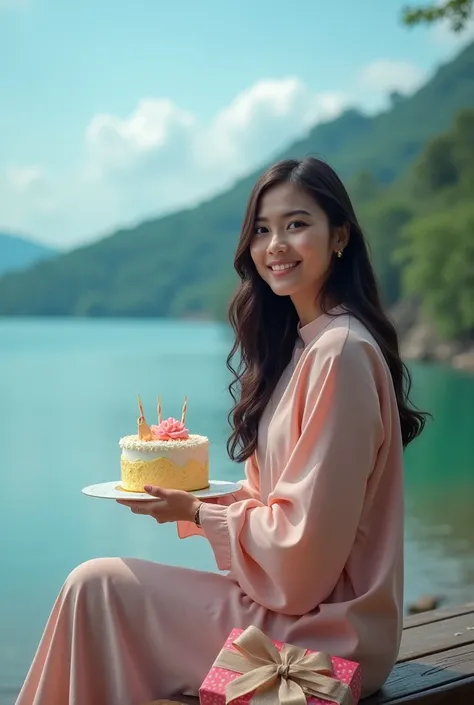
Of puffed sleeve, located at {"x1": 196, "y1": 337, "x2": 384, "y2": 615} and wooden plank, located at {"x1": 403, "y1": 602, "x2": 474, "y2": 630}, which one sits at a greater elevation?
puffed sleeve, located at {"x1": 196, "y1": 337, "x2": 384, "y2": 615}

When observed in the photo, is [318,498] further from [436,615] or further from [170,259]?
[170,259]

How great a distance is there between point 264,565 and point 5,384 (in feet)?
90.5

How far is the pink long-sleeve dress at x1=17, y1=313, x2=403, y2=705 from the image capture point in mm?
2336

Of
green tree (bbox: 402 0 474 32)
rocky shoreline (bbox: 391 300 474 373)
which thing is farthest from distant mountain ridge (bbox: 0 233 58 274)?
green tree (bbox: 402 0 474 32)

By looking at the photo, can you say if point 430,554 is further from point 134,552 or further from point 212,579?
point 212,579

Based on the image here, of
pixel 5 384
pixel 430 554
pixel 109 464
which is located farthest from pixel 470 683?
pixel 5 384

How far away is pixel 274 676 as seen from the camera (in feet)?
7.38

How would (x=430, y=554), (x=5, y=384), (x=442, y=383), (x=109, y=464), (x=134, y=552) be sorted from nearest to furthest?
(x=430, y=554)
(x=134, y=552)
(x=109, y=464)
(x=442, y=383)
(x=5, y=384)

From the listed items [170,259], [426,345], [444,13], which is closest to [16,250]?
[170,259]

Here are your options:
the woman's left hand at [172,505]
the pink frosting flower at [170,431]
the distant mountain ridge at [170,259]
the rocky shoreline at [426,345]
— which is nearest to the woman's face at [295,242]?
the pink frosting flower at [170,431]

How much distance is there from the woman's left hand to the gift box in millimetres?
333

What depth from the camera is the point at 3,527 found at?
10250 mm

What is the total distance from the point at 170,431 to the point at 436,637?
1.06 meters

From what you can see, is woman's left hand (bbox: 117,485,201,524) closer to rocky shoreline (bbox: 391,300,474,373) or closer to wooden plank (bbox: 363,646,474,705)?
wooden plank (bbox: 363,646,474,705)
